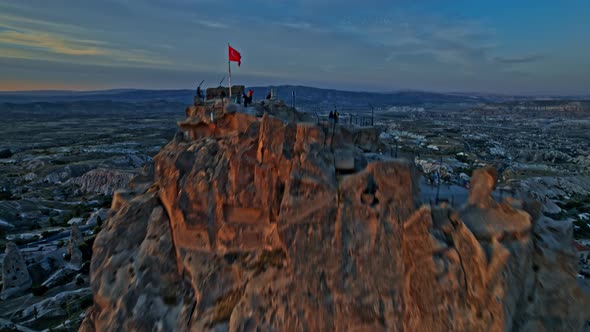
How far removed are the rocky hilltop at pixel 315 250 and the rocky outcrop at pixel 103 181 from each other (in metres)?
83.9

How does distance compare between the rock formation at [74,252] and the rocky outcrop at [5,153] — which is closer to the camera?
the rock formation at [74,252]

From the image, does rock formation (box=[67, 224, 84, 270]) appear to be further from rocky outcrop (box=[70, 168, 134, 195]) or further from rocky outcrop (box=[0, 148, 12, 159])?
rocky outcrop (box=[0, 148, 12, 159])

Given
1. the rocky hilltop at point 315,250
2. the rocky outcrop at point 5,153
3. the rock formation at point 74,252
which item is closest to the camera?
the rocky hilltop at point 315,250

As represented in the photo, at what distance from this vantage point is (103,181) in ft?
318

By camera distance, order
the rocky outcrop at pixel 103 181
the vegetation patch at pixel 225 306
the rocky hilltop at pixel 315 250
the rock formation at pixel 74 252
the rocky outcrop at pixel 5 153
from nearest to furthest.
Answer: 1. the rocky hilltop at pixel 315 250
2. the vegetation patch at pixel 225 306
3. the rock formation at pixel 74 252
4. the rocky outcrop at pixel 103 181
5. the rocky outcrop at pixel 5 153

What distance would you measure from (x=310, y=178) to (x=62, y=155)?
498ft

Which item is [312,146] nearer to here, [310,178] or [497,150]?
[310,178]

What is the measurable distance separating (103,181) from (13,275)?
59.6 meters

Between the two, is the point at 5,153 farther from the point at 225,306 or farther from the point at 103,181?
the point at 225,306

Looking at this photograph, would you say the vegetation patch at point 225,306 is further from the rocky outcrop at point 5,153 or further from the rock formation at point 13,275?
the rocky outcrop at point 5,153

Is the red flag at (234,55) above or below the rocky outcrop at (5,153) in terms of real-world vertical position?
above

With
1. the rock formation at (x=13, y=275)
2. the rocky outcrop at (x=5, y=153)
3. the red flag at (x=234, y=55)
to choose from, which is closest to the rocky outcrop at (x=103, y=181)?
the rock formation at (x=13, y=275)

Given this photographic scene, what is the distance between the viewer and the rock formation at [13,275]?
134ft

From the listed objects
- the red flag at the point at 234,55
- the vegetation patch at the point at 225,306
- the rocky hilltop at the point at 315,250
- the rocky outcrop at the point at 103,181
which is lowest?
the rocky outcrop at the point at 103,181
